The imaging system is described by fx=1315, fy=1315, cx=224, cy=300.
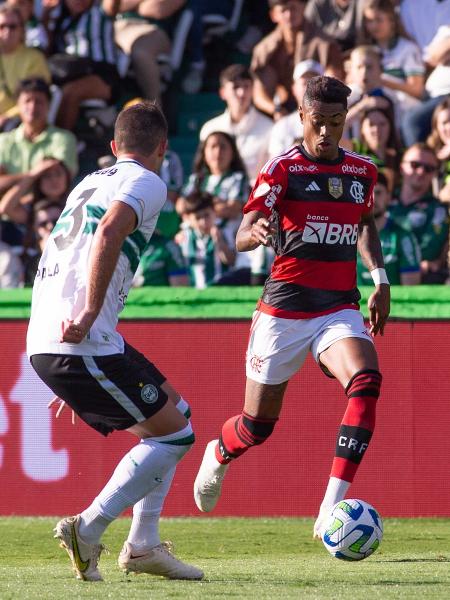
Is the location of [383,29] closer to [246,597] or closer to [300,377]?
[300,377]

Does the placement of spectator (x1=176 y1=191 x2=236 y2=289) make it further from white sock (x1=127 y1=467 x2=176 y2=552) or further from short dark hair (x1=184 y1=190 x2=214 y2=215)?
white sock (x1=127 y1=467 x2=176 y2=552)

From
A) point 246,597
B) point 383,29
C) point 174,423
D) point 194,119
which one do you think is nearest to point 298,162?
point 174,423

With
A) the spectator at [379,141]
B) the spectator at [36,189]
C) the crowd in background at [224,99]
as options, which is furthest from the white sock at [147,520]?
the spectator at [36,189]

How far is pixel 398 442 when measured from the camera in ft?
30.8

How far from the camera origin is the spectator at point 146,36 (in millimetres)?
13477

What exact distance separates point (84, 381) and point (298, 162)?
79.8 inches

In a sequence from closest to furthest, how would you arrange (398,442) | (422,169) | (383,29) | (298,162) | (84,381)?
(84,381) < (298,162) < (398,442) < (422,169) < (383,29)

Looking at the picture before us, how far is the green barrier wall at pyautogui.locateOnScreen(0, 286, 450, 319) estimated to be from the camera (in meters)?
9.38

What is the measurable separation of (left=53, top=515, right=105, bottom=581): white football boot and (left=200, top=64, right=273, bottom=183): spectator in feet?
21.4

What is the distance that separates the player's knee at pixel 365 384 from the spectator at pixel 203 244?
4255 millimetres

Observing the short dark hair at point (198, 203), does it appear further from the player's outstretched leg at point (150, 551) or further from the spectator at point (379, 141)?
the player's outstretched leg at point (150, 551)

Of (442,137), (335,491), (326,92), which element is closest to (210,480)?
(335,491)

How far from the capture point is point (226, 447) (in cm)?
780

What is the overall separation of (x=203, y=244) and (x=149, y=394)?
5.31 metres
